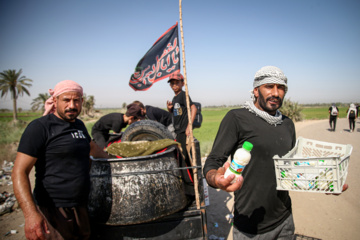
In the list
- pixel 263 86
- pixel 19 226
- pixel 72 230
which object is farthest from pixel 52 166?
pixel 19 226

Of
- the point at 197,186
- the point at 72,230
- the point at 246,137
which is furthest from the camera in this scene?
the point at 197,186

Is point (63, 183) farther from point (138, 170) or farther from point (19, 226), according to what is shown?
point (19, 226)

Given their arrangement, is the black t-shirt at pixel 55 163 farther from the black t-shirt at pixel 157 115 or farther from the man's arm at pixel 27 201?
the black t-shirt at pixel 157 115

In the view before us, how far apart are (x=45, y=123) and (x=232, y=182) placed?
190 cm

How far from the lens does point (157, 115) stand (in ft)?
16.5

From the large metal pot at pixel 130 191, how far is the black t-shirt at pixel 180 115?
2.53 meters

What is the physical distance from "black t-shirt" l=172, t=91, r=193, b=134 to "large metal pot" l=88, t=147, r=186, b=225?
2.53m

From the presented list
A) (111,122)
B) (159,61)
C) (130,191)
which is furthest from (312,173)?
(111,122)

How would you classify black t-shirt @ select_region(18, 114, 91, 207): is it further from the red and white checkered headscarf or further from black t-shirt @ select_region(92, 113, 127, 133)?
black t-shirt @ select_region(92, 113, 127, 133)

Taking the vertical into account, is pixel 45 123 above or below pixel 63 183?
above

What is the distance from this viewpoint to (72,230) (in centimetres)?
203

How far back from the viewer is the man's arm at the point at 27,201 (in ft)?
5.60

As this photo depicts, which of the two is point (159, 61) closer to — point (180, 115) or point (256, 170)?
point (180, 115)

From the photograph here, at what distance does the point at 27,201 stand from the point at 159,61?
2.57m
